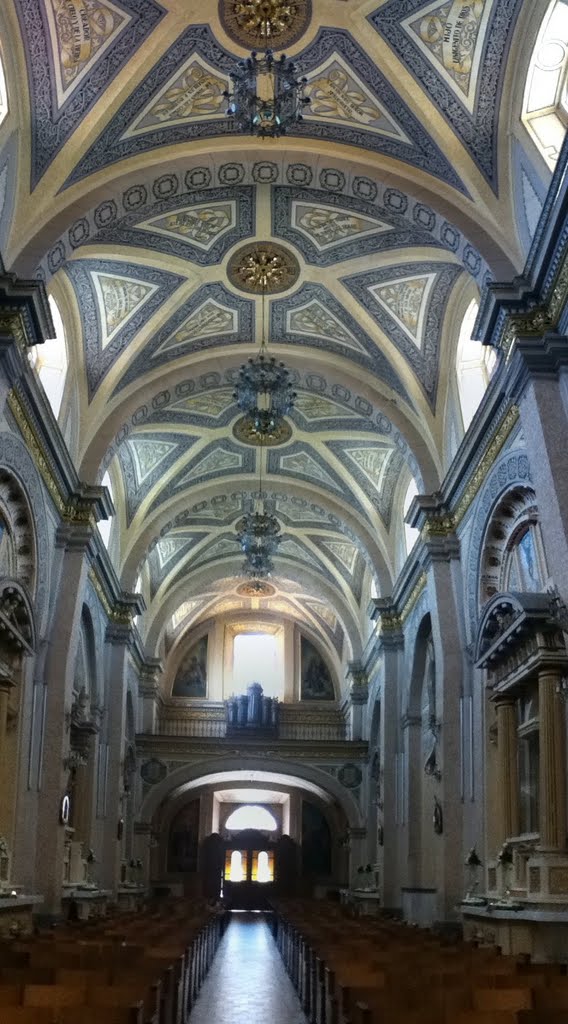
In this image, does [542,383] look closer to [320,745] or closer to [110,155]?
[110,155]

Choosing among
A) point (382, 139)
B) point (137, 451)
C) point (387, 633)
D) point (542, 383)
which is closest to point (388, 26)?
point (382, 139)

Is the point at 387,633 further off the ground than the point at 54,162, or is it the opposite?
the point at 54,162

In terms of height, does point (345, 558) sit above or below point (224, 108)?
below

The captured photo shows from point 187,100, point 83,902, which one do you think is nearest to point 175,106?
point 187,100

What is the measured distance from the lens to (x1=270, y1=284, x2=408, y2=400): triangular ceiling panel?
672 inches

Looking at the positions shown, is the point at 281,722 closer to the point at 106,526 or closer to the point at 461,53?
the point at 106,526

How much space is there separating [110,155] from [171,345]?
16.5 ft

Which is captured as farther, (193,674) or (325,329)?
(193,674)

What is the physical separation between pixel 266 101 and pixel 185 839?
1058 inches

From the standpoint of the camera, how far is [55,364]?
16297 millimetres

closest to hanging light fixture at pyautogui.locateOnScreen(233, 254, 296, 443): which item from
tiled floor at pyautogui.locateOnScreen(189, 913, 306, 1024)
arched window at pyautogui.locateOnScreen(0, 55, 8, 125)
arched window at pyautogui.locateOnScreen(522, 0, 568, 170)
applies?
arched window at pyautogui.locateOnScreen(0, 55, 8, 125)

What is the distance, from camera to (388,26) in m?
11.8

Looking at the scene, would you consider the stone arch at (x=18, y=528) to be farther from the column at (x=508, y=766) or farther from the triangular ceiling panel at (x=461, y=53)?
the triangular ceiling panel at (x=461, y=53)

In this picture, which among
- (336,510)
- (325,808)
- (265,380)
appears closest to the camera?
(265,380)
